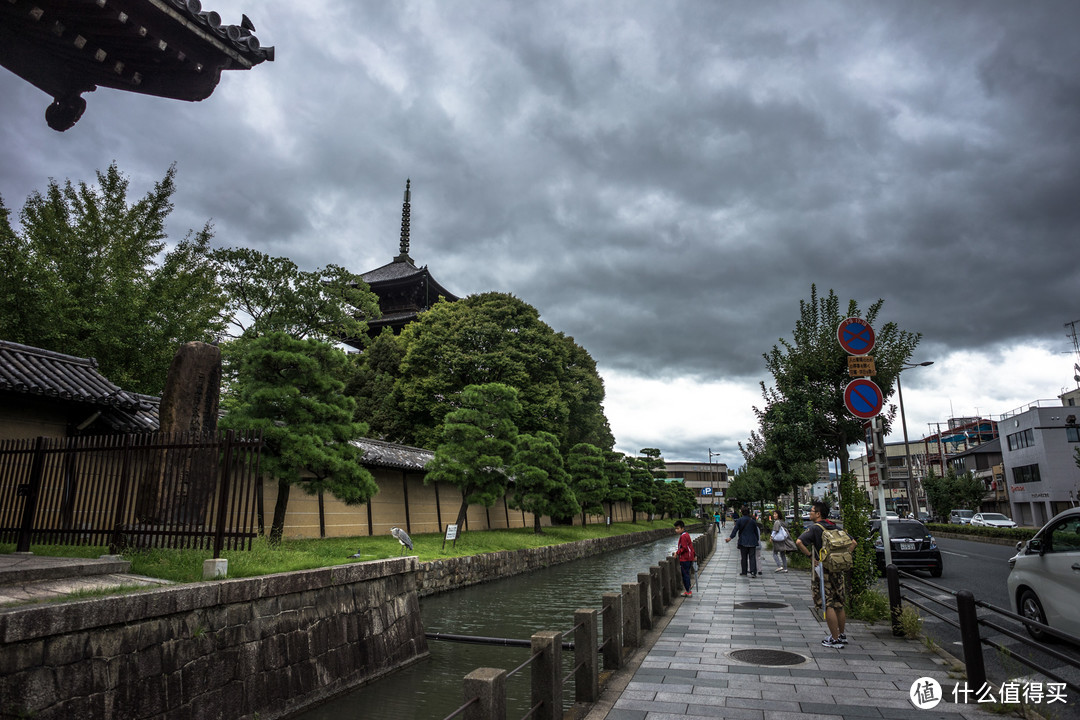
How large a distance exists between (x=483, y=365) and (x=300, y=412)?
21717 mm

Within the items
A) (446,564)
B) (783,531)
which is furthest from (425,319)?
(783,531)

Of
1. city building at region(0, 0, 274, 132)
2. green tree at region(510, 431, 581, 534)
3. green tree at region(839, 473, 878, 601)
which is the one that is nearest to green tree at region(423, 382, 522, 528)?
green tree at region(510, 431, 581, 534)

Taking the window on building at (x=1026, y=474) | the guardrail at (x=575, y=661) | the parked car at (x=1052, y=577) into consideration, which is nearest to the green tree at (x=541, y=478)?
the guardrail at (x=575, y=661)

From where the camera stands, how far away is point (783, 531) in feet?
65.4

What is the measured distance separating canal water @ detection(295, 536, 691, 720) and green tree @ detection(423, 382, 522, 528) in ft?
11.5

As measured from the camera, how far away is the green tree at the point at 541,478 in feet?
83.7

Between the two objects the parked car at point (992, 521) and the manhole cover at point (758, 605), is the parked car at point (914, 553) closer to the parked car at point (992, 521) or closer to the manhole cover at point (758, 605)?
the manhole cover at point (758, 605)

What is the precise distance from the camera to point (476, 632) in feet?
38.9

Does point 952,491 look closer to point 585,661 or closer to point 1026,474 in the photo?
point 1026,474

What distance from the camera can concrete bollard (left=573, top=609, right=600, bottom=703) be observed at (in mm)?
6145

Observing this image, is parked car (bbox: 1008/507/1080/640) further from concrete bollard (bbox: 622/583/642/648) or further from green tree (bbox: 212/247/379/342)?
green tree (bbox: 212/247/379/342)

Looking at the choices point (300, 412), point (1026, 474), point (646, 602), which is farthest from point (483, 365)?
point (1026, 474)

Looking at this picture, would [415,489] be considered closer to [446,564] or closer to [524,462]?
[524,462]

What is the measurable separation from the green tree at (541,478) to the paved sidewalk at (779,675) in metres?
15.0
